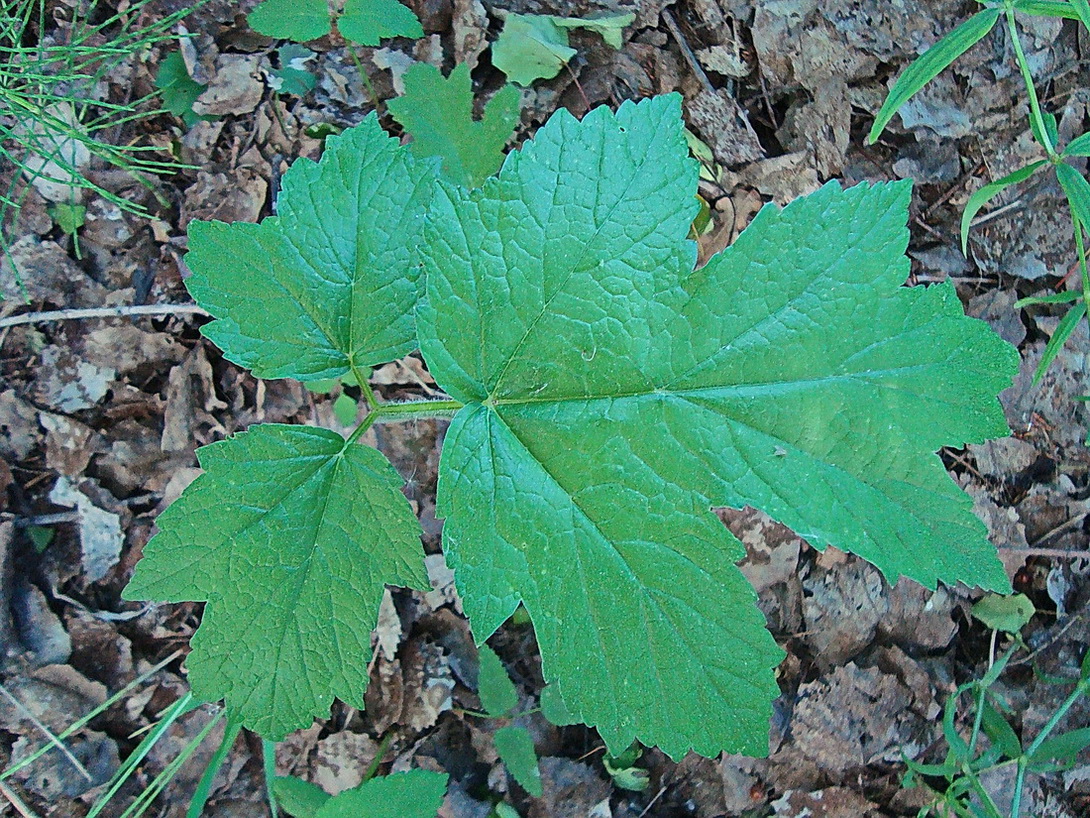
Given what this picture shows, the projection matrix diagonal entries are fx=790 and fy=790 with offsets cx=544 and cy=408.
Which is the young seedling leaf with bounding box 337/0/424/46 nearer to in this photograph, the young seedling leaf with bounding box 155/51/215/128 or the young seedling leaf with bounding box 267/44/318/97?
the young seedling leaf with bounding box 267/44/318/97

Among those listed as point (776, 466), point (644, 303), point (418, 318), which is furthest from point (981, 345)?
point (418, 318)

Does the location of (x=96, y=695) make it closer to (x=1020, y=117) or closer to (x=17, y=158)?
(x=17, y=158)

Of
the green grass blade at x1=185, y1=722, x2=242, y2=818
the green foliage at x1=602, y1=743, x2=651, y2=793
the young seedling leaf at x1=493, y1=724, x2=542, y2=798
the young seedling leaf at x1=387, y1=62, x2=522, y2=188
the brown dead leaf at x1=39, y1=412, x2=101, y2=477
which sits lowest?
the green foliage at x1=602, y1=743, x2=651, y2=793

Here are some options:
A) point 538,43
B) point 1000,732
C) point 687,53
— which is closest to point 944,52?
point 687,53

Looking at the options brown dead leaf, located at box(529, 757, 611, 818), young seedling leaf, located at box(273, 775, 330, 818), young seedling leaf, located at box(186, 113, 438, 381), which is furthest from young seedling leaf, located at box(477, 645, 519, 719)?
young seedling leaf, located at box(186, 113, 438, 381)

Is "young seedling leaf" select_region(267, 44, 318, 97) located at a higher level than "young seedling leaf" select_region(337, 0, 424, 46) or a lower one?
lower

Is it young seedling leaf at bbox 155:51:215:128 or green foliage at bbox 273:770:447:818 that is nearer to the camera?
green foliage at bbox 273:770:447:818

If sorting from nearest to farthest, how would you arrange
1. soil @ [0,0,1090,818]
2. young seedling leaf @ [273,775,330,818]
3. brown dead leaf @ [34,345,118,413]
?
1. young seedling leaf @ [273,775,330,818]
2. soil @ [0,0,1090,818]
3. brown dead leaf @ [34,345,118,413]
